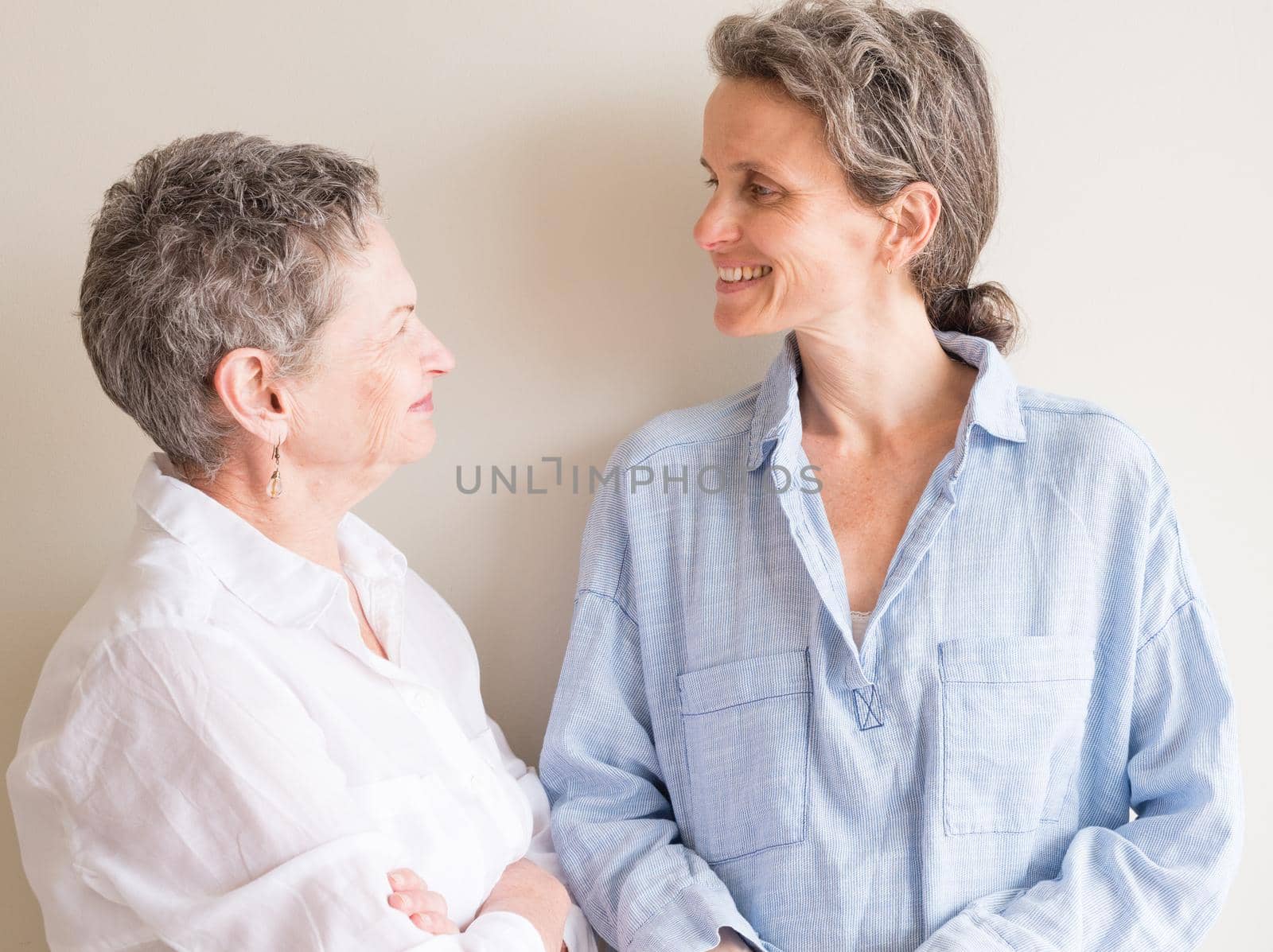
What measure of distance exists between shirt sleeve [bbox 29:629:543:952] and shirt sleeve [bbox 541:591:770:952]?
0.45 metres

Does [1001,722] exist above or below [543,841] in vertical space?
above

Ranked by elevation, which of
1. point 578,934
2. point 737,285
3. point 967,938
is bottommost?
point 578,934

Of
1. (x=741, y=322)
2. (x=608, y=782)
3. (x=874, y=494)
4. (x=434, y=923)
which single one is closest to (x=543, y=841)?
(x=608, y=782)

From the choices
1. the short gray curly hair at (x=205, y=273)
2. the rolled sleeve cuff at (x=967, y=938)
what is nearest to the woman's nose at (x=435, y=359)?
the short gray curly hair at (x=205, y=273)

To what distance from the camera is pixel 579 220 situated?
A: 1.85 metres

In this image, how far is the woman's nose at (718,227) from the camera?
159cm

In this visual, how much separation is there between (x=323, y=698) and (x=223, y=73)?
3.45ft

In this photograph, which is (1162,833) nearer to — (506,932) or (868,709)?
(868,709)

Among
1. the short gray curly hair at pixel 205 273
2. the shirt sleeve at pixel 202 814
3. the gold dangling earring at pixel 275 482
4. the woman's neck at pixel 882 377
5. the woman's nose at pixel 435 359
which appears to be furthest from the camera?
the woman's neck at pixel 882 377

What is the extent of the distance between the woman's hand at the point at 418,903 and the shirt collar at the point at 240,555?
0.33 m

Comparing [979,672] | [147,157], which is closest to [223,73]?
[147,157]

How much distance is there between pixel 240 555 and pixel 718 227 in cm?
77

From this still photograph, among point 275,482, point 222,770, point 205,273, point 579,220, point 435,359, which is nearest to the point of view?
point 222,770

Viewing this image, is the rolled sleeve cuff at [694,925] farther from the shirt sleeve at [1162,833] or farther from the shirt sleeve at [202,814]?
the shirt sleeve at [202,814]
